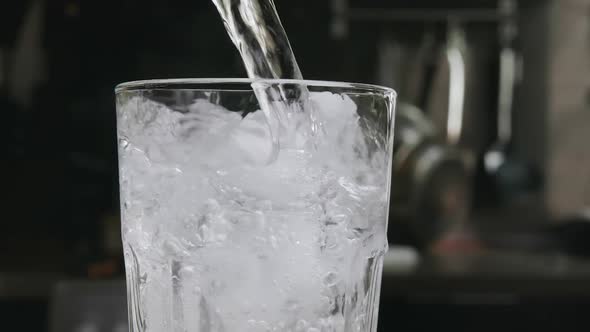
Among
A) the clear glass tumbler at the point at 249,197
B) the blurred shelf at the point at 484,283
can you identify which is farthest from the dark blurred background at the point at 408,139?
the clear glass tumbler at the point at 249,197

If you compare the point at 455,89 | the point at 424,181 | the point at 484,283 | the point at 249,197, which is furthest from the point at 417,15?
the point at 249,197

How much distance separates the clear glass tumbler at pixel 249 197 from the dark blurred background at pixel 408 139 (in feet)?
3.73

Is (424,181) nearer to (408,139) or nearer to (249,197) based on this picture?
(408,139)

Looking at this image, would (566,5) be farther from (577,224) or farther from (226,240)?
(226,240)

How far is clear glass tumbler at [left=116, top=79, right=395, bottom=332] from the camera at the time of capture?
33cm

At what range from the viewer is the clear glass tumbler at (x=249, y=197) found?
0.33 metres

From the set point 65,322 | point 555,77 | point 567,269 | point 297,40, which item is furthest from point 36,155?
point 555,77

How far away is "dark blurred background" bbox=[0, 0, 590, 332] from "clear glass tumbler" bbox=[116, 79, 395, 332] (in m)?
1.14

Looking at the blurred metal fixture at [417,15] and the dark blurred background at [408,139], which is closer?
the dark blurred background at [408,139]

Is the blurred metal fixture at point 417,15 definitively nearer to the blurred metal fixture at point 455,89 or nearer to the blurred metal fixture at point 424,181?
the blurred metal fixture at point 455,89

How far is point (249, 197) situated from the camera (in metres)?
0.33

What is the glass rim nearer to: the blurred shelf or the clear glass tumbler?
the clear glass tumbler

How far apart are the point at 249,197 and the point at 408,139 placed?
1.62 meters

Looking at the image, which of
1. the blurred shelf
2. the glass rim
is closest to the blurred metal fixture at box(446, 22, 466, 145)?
the blurred shelf
